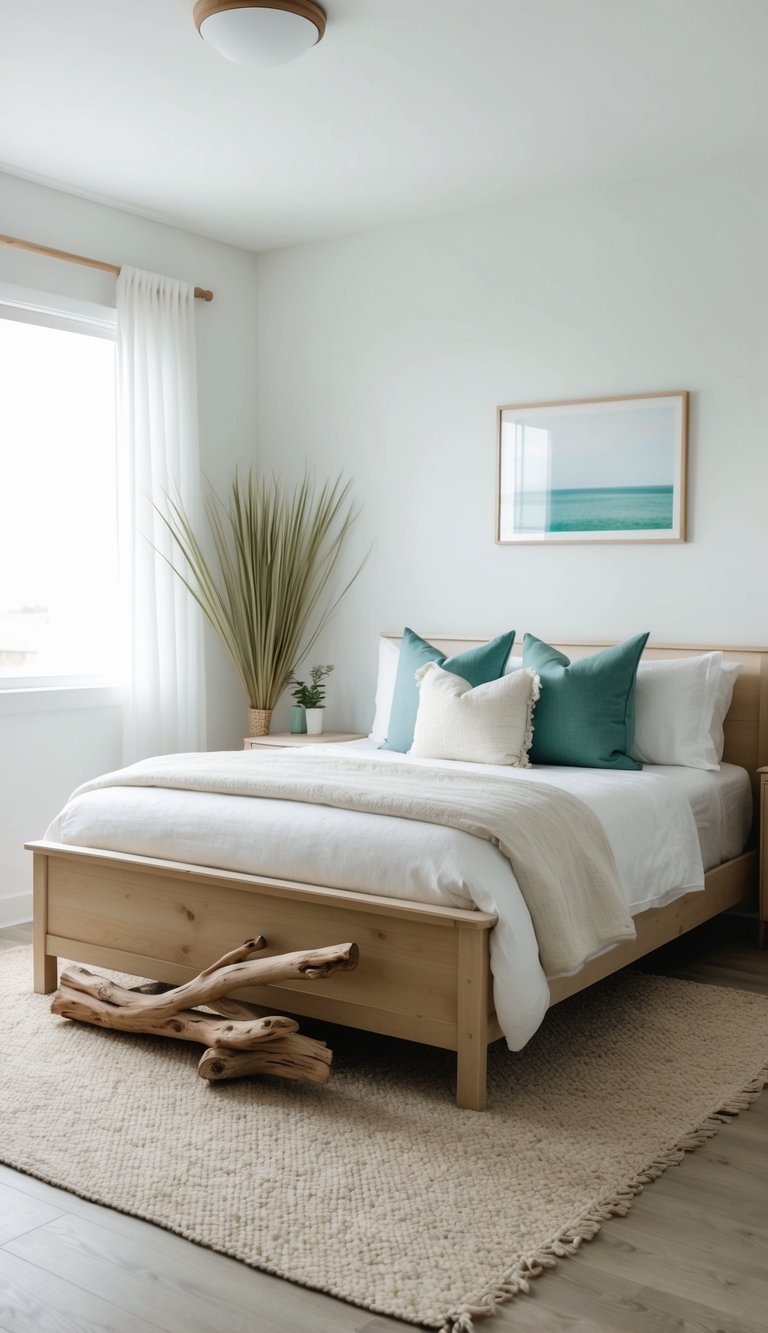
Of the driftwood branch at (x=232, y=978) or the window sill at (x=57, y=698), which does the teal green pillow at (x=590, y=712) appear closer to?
the driftwood branch at (x=232, y=978)

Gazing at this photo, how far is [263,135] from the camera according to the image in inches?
163

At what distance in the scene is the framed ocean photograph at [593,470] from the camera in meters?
4.54

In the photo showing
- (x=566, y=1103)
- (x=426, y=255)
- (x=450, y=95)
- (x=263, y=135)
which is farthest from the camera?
(x=426, y=255)

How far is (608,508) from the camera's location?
4.68 metres

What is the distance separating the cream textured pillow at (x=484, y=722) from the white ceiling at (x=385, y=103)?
6.09 feet

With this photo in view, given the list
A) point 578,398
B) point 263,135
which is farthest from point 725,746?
point 263,135

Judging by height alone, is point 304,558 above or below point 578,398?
below

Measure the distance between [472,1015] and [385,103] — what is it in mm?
2848

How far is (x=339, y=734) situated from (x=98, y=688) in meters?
1.09

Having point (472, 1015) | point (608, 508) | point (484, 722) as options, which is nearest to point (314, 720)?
point (484, 722)

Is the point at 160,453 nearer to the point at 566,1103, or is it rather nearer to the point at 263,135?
the point at 263,135

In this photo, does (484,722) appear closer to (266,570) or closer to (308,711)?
(308,711)

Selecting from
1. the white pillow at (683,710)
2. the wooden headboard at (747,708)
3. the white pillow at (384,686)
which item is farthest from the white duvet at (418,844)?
the white pillow at (384,686)

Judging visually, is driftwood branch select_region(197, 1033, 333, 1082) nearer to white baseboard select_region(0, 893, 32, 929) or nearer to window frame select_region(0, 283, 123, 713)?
white baseboard select_region(0, 893, 32, 929)
